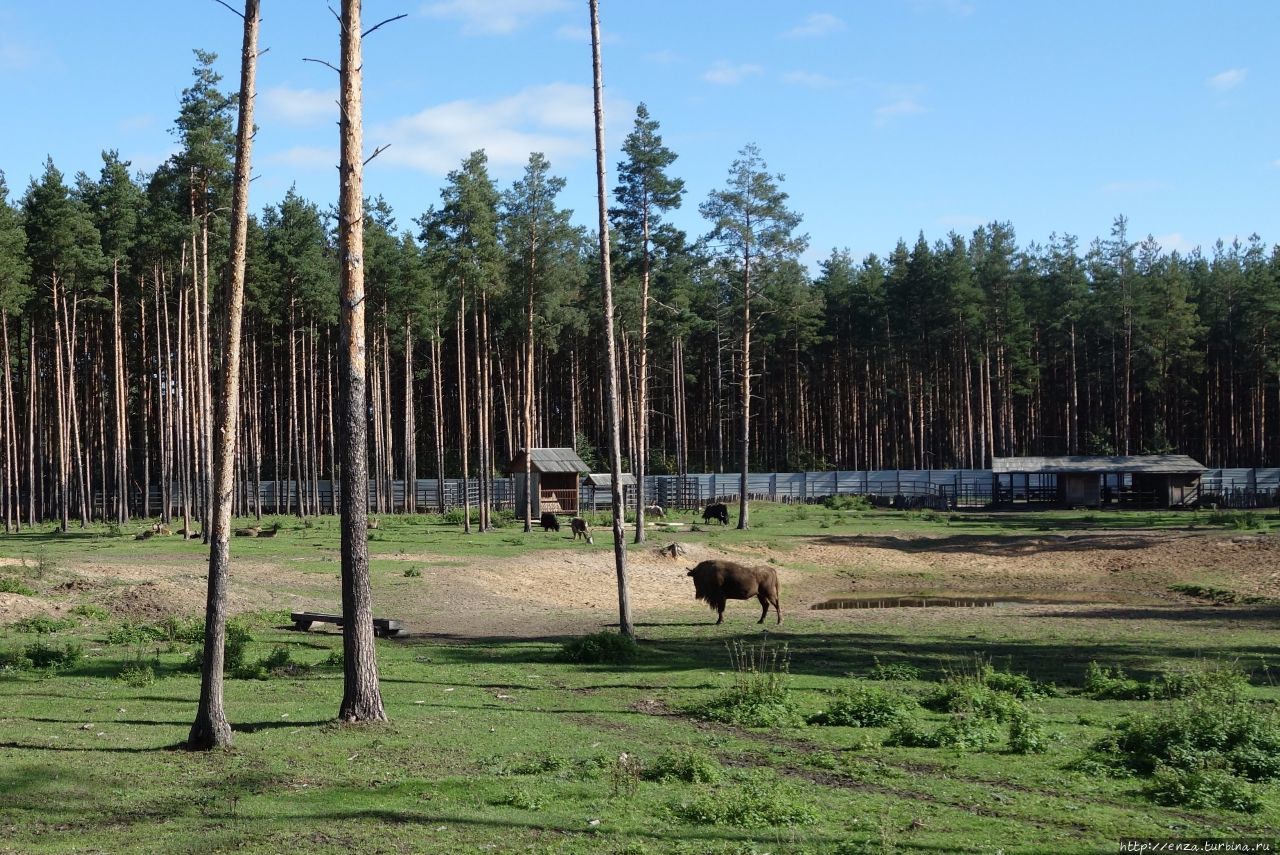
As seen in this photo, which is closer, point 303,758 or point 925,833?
point 925,833

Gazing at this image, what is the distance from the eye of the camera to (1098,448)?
8469cm

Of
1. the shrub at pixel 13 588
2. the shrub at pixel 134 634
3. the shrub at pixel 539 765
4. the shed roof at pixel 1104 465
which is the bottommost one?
the shrub at pixel 134 634

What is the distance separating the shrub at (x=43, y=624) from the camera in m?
21.3

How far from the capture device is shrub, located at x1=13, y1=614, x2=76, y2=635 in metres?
21.3

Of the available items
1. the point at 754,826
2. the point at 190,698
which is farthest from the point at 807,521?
the point at 754,826

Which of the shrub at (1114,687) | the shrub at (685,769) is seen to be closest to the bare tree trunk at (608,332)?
the shrub at (1114,687)

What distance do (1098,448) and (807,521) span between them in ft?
122

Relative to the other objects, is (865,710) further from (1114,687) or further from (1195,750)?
(1114,687)

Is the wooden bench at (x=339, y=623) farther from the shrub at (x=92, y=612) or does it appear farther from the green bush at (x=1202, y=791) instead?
the green bush at (x=1202, y=791)

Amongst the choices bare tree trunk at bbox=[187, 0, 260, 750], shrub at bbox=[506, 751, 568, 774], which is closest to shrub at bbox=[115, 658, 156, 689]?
bare tree trunk at bbox=[187, 0, 260, 750]

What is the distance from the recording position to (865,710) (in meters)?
14.3

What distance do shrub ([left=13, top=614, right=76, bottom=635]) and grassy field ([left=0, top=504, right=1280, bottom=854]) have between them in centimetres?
9

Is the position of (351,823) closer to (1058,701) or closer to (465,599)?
(1058,701)

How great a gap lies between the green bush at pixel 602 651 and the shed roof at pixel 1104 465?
2222 inches
